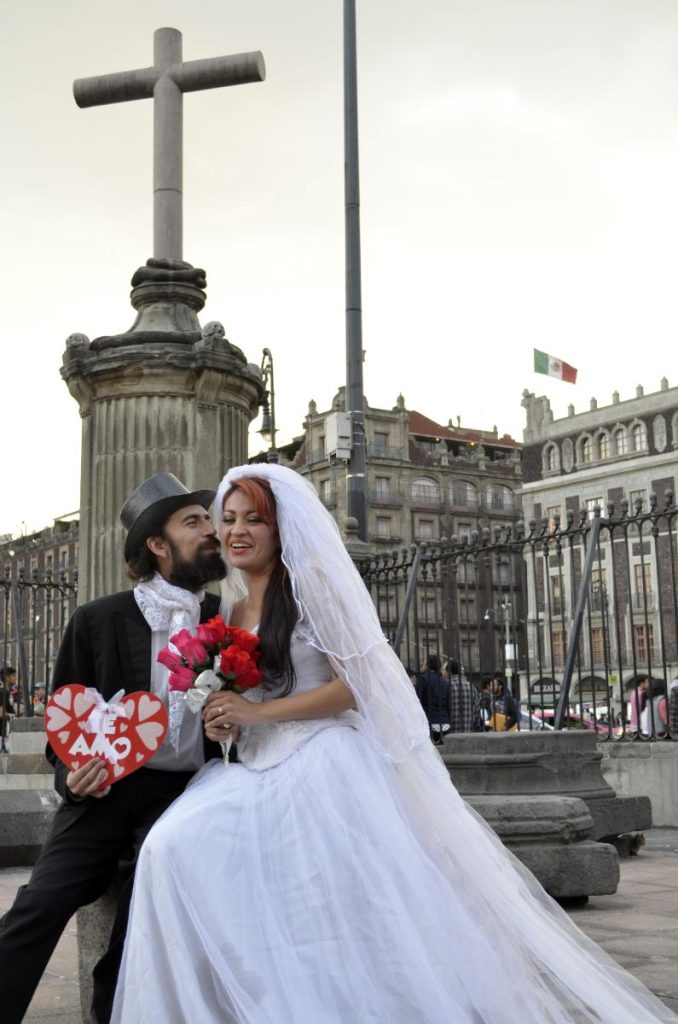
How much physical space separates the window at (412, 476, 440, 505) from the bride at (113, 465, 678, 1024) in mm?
65605

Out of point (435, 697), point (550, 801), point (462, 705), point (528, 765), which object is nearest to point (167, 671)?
point (550, 801)

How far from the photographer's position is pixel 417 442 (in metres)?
72.7

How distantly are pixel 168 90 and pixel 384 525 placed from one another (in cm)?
6079

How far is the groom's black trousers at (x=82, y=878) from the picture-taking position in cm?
307

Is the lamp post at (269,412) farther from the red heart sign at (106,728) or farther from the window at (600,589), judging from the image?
the red heart sign at (106,728)

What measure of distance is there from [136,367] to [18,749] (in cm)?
697

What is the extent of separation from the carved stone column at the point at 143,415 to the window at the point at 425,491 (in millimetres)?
62695

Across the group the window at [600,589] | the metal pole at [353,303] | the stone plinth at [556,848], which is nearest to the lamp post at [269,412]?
the metal pole at [353,303]

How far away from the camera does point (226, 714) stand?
328 centimetres

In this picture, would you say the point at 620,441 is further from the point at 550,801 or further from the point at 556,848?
the point at 556,848

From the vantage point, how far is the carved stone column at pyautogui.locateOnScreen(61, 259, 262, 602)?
253 inches

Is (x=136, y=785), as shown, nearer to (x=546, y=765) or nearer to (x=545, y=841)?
(x=545, y=841)

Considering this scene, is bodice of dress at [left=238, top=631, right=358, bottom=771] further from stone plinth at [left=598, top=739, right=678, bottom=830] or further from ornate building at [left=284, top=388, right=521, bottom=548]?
ornate building at [left=284, top=388, right=521, bottom=548]

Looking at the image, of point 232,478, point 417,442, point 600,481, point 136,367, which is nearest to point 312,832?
point 232,478
